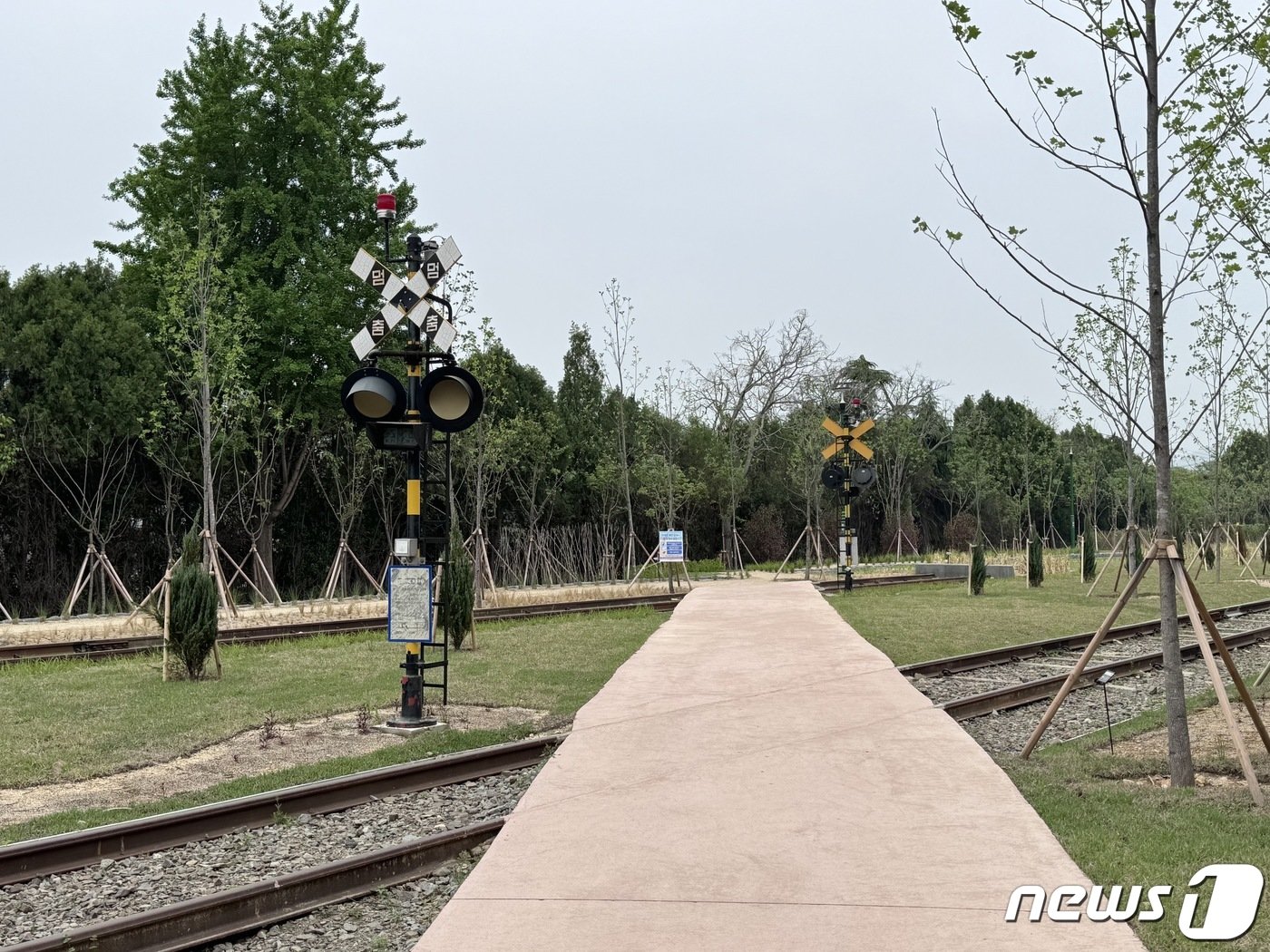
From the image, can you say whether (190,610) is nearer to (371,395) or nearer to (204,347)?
(371,395)

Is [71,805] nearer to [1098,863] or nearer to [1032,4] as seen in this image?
[1098,863]

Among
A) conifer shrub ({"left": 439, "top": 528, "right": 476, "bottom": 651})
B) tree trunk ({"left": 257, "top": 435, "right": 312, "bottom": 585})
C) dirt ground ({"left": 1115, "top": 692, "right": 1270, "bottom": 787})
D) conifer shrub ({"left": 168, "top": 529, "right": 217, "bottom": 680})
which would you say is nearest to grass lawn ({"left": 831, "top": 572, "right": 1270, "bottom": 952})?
dirt ground ({"left": 1115, "top": 692, "right": 1270, "bottom": 787})

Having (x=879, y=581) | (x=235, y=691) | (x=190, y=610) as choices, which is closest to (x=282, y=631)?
(x=190, y=610)

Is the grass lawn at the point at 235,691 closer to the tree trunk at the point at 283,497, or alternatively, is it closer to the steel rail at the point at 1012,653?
the steel rail at the point at 1012,653

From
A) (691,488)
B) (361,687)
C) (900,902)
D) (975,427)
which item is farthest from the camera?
(975,427)

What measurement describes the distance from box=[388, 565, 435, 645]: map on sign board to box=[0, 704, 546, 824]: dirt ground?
34.7 inches

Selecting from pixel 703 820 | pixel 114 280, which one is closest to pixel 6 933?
pixel 703 820

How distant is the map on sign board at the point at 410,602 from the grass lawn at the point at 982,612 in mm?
6438

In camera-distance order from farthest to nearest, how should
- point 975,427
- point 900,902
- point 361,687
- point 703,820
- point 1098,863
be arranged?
point 975,427, point 361,687, point 703,820, point 1098,863, point 900,902

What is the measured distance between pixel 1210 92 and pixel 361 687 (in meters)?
9.39

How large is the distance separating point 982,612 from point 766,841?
53.2 feet

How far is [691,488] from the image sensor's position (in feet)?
114

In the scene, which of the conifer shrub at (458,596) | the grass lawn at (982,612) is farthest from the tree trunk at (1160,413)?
the conifer shrub at (458,596)

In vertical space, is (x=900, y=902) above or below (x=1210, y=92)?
below
